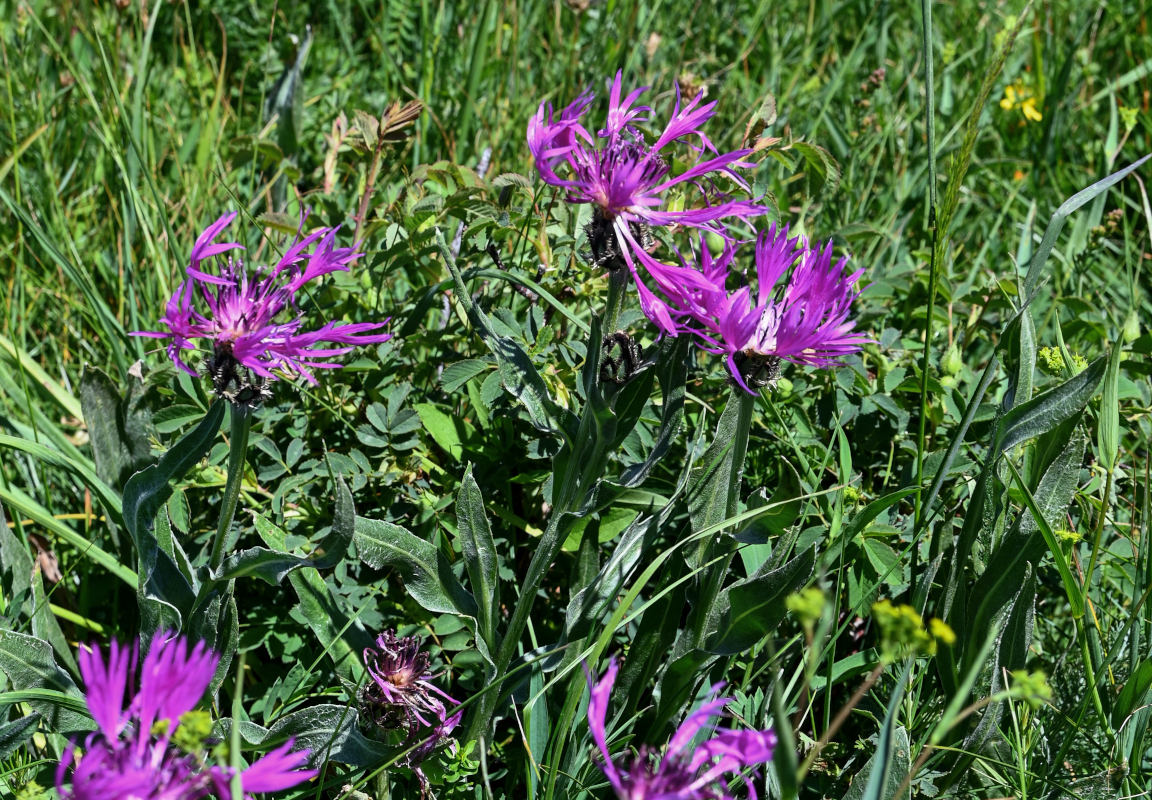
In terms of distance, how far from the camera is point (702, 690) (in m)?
1.61

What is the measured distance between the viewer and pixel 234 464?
4.45ft

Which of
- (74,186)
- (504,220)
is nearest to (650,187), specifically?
(504,220)

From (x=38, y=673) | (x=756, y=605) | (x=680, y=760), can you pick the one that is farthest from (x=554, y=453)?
(x=38, y=673)

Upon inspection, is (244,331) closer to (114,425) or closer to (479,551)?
(479,551)

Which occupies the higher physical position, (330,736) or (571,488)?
(571,488)

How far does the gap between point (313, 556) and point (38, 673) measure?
44 cm

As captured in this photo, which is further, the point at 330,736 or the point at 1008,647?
the point at 1008,647

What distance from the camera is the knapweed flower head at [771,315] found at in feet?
4.31

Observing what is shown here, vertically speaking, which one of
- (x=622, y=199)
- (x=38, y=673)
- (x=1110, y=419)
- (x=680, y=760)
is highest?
(x=622, y=199)

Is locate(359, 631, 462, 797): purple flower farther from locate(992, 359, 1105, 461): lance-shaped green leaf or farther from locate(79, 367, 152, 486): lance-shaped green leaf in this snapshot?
locate(992, 359, 1105, 461): lance-shaped green leaf

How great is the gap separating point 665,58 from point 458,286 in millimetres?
2154

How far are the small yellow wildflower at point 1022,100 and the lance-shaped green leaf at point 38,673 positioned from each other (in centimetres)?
285

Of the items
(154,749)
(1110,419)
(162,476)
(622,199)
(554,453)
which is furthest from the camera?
(554,453)

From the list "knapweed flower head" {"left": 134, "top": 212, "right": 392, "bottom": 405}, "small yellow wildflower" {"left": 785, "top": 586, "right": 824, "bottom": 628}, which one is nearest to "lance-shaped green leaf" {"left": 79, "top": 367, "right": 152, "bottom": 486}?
"knapweed flower head" {"left": 134, "top": 212, "right": 392, "bottom": 405}
